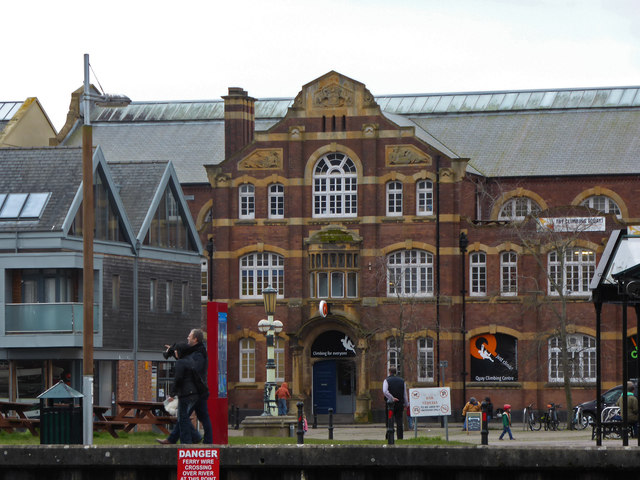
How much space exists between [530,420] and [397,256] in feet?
35.4

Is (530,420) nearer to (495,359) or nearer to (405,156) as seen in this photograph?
(495,359)

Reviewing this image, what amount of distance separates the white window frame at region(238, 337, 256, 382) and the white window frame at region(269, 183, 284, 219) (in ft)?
18.5

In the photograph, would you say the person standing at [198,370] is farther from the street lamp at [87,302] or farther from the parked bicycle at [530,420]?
the parked bicycle at [530,420]

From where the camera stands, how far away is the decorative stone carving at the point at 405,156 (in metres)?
67.6

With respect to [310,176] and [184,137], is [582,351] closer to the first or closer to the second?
[310,176]

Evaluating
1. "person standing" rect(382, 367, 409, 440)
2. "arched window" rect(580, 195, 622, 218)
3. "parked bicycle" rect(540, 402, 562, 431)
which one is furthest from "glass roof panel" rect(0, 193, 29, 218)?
"arched window" rect(580, 195, 622, 218)

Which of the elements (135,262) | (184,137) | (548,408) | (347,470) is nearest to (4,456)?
(347,470)

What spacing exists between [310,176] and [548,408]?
14.4m

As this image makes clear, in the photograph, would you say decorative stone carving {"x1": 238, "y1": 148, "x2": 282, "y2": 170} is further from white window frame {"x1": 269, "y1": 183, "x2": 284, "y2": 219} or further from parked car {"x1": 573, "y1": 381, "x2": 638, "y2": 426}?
parked car {"x1": 573, "y1": 381, "x2": 638, "y2": 426}

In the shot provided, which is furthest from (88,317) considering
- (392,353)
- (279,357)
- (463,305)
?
(279,357)

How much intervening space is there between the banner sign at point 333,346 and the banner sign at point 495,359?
17.6 feet

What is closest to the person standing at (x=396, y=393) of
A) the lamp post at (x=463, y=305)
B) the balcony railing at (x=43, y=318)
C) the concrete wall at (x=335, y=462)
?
the balcony railing at (x=43, y=318)

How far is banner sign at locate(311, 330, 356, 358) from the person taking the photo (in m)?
68.0

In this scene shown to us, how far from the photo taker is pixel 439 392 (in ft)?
135
